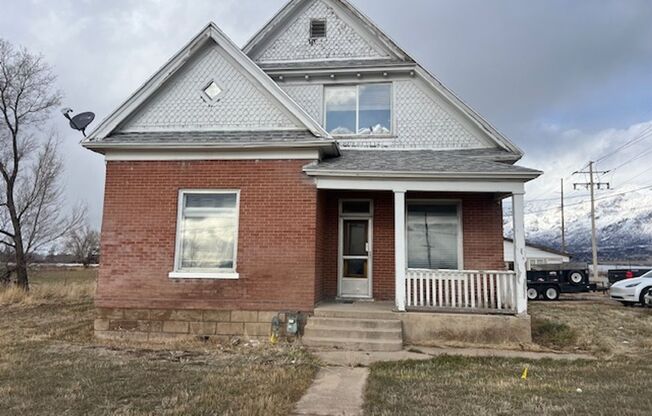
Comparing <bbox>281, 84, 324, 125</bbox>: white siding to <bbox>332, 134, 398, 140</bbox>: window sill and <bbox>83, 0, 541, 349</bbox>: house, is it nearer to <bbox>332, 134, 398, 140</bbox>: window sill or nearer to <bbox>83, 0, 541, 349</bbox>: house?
<bbox>332, 134, 398, 140</bbox>: window sill

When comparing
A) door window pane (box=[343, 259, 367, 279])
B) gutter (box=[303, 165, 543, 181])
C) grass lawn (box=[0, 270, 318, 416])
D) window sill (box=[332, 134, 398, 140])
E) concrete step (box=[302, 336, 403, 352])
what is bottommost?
grass lawn (box=[0, 270, 318, 416])

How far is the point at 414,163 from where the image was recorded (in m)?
9.53

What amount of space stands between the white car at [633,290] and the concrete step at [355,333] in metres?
14.0

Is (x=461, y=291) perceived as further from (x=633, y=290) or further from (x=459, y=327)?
(x=633, y=290)

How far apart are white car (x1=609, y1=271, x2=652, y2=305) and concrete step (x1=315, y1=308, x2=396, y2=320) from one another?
14.0m

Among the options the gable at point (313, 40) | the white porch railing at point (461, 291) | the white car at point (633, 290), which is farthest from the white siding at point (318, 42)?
the white car at point (633, 290)

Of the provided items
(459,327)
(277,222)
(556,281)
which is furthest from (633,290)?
(277,222)

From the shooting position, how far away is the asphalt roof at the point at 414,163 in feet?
29.6

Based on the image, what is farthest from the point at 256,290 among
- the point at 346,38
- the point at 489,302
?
the point at 346,38

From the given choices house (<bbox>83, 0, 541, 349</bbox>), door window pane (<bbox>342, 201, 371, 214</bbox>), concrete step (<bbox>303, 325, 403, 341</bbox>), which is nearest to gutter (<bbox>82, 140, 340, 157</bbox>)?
house (<bbox>83, 0, 541, 349</bbox>)

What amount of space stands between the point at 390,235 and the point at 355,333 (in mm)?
3136

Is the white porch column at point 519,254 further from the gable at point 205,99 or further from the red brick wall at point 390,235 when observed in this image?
the gable at point 205,99

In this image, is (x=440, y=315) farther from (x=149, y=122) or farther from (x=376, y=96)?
(x=149, y=122)

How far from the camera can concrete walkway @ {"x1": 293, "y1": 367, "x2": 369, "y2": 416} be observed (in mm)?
4887
